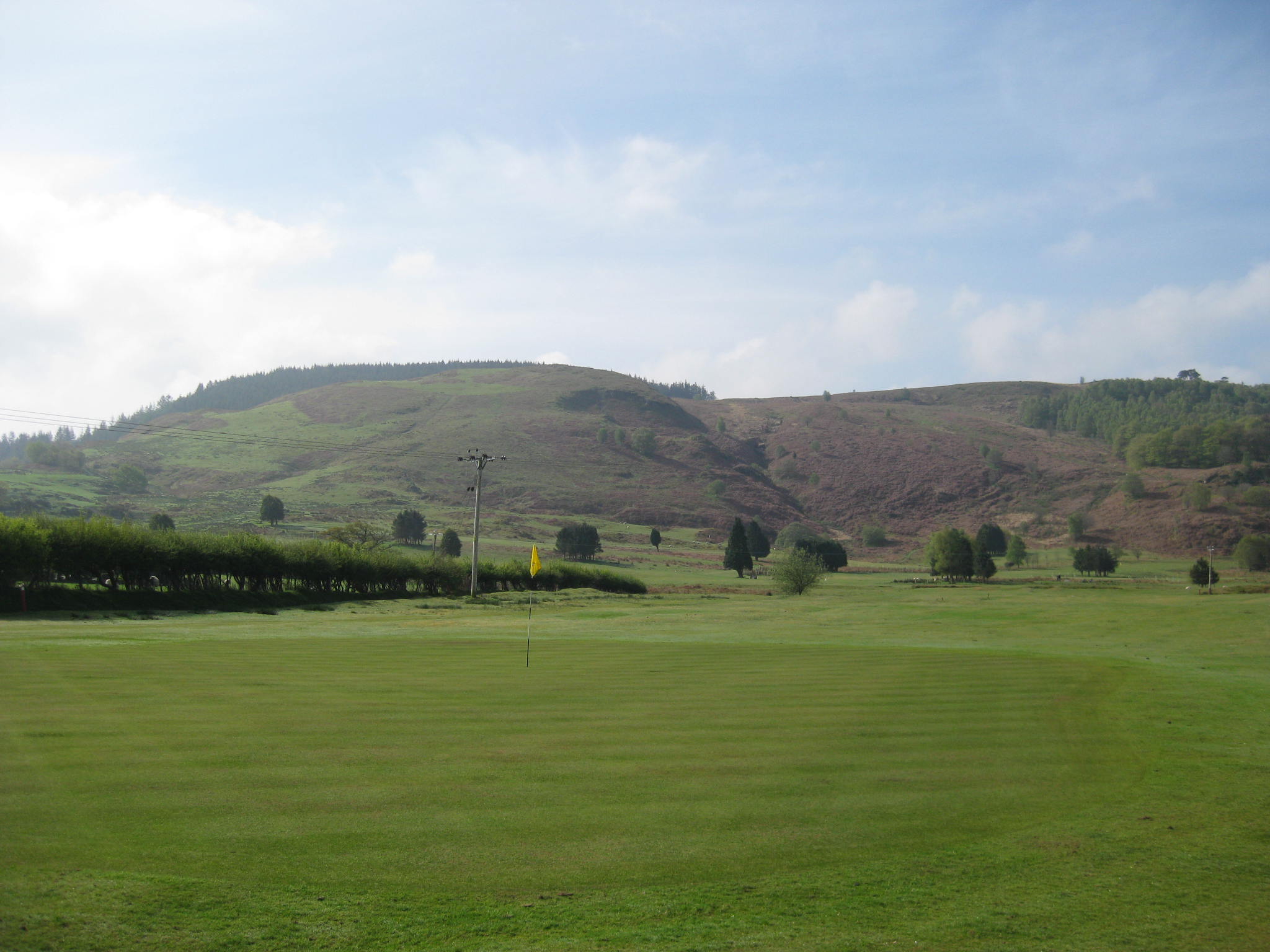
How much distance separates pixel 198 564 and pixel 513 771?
182 feet

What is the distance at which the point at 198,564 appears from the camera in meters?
59.3

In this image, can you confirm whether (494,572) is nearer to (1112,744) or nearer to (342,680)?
(342,680)

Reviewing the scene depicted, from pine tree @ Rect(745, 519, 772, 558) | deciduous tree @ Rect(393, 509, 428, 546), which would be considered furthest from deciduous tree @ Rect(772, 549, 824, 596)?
deciduous tree @ Rect(393, 509, 428, 546)

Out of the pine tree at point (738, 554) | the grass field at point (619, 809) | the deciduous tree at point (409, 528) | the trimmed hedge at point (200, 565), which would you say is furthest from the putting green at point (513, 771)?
the deciduous tree at point (409, 528)

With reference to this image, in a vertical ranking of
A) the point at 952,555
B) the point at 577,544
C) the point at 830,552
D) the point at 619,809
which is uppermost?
the point at 619,809

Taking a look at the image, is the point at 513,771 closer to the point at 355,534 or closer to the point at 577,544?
the point at 355,534

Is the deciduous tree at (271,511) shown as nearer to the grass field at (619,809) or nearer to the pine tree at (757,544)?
the pine tree at (757,544)

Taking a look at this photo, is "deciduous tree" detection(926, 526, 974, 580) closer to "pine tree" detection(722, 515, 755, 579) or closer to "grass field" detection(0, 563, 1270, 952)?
"pine tree" detection(722, 515, 755, 579)

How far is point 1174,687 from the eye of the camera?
73.5ft

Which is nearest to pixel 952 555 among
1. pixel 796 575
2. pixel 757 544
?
pixel 757 544

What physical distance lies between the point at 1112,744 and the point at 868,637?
995 inches

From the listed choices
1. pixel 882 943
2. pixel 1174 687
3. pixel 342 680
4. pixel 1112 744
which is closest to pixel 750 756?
pixel 882 943

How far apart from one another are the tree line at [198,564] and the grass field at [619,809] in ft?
99.8

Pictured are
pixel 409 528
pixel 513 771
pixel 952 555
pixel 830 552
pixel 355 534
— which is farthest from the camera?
pixel 830 552
